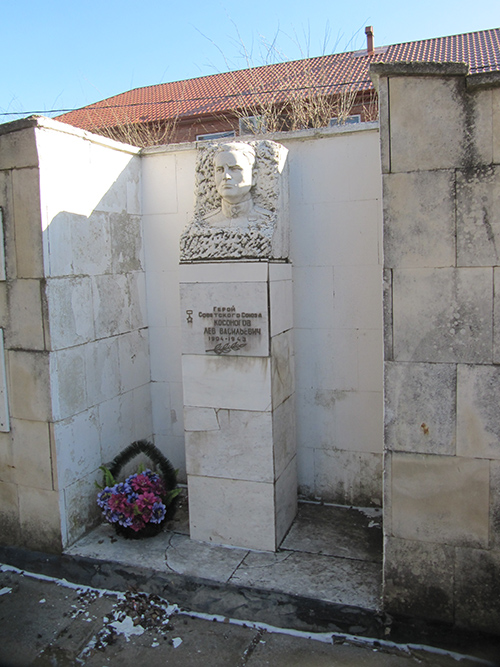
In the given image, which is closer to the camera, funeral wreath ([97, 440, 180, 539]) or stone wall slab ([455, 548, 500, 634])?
stone wall slab ([455, 548, 500, 634])

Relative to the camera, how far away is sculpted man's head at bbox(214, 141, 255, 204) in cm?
392

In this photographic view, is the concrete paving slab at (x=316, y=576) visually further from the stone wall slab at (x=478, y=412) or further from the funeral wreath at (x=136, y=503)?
the stone wall slab at (x=478, y=412)

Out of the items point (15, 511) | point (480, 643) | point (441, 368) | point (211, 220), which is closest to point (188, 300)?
point (211, 220)

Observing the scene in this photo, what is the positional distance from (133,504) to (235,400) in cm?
111

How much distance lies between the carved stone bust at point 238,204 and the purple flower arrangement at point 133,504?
176 centimetres

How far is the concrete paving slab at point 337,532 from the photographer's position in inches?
158

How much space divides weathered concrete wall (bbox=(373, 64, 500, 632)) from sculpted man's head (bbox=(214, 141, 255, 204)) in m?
1.18

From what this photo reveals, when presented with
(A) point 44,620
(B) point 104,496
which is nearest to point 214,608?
(A) point 44,620

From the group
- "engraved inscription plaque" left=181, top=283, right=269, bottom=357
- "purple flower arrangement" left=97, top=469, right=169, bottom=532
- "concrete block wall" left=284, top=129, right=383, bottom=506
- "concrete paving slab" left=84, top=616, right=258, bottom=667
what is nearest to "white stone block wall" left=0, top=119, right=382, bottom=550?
"concrete block wall" left=284, top=129, right=383, bottom=506

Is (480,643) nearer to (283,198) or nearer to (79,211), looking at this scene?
(283,198)

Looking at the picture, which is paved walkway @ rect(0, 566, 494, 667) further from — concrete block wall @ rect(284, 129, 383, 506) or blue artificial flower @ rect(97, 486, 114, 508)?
concrete block wall @ rect(284, 129, 383, 506)

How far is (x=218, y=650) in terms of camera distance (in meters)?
3.24

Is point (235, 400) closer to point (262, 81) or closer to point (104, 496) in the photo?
point (104, 496)

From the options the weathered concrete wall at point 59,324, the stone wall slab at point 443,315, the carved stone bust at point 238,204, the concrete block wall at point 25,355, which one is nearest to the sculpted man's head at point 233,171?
the carved stone bust at point 238,204
